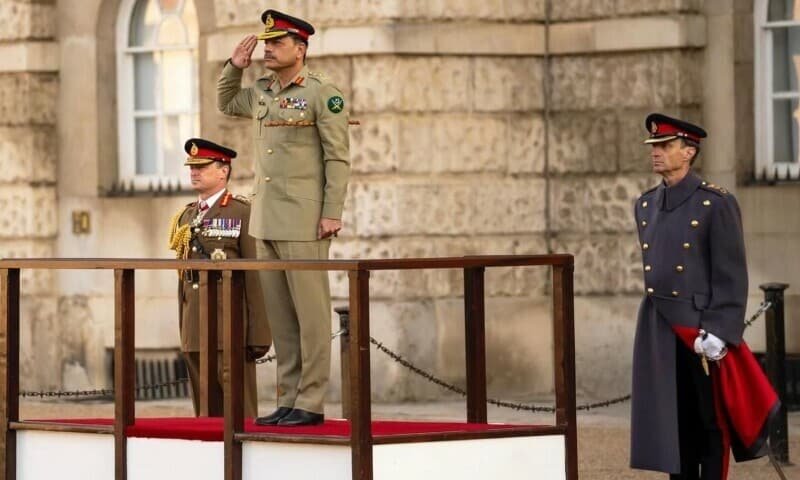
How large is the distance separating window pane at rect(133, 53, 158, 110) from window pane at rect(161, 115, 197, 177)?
0.27 metres

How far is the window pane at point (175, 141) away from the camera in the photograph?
1808cm

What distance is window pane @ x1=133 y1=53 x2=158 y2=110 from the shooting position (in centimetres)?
1825

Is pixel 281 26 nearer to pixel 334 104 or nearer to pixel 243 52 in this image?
pixel 243 52

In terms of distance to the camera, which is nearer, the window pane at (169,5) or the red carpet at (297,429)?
the red carpet at (297,429)

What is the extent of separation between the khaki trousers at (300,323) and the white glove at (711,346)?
1.56 metres

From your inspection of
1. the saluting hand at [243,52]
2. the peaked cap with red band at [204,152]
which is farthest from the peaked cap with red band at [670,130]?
the peaked cap with red band at [204,152]

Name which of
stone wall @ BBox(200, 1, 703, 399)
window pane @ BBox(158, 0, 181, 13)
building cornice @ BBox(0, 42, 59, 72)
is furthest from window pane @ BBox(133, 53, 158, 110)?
stone wall @ BBox(200, 1, 703, 399)

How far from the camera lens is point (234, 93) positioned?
1035cm

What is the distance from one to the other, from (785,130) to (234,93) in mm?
7288

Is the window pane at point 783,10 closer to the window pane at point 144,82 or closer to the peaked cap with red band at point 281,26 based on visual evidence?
the window pane at point 144,82

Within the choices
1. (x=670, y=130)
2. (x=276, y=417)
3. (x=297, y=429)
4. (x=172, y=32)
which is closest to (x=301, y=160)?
(x=276, y=417)

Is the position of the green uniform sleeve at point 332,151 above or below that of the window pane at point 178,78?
below

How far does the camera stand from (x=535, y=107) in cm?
1697

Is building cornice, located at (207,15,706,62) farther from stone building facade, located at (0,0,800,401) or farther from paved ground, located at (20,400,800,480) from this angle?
paved ground, located at (20,400,800,480)
